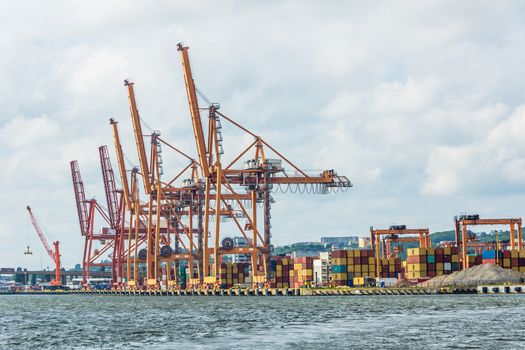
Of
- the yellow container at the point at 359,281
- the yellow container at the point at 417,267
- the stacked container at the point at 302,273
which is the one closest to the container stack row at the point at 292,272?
the stacked container at the point at 302,273

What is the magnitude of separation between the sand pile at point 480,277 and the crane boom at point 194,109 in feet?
110

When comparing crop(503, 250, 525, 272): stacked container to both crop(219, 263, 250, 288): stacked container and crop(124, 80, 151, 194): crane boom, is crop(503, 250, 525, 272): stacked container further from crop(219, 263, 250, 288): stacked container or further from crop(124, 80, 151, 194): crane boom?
crop(124, 80, 151, 194): crane boom

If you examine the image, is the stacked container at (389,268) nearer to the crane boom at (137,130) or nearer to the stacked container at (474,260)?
the stacked container at (474,260)

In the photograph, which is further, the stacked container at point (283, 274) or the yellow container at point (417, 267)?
the stacked container at point (283, 274)

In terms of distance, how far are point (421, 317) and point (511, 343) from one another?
74.9 ft

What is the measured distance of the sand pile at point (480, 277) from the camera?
137 metres

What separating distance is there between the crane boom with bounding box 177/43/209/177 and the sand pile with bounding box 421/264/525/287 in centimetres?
3340

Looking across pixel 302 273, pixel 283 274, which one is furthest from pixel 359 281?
pixel 302 273

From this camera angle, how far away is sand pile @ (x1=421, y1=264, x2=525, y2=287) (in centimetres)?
13712

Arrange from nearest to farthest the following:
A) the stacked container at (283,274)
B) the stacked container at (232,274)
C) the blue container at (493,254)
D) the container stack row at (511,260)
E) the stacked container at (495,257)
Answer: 1. the container stack row at (511,260)
2. the stacked container at (495,257)
3. the blue container at (493,254)
4. the stacked container at (283,274)
5. the stacked container at (232,274)

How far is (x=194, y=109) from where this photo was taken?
144 m

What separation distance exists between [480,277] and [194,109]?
43053 mm

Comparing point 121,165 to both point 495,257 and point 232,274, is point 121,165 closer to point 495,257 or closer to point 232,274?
point 232,274

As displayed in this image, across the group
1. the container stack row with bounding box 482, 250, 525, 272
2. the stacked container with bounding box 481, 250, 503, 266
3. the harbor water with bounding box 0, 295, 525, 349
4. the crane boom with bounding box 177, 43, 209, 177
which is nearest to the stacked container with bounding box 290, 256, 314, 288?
the stacked container with bounding box 481, 250, 503, 266
